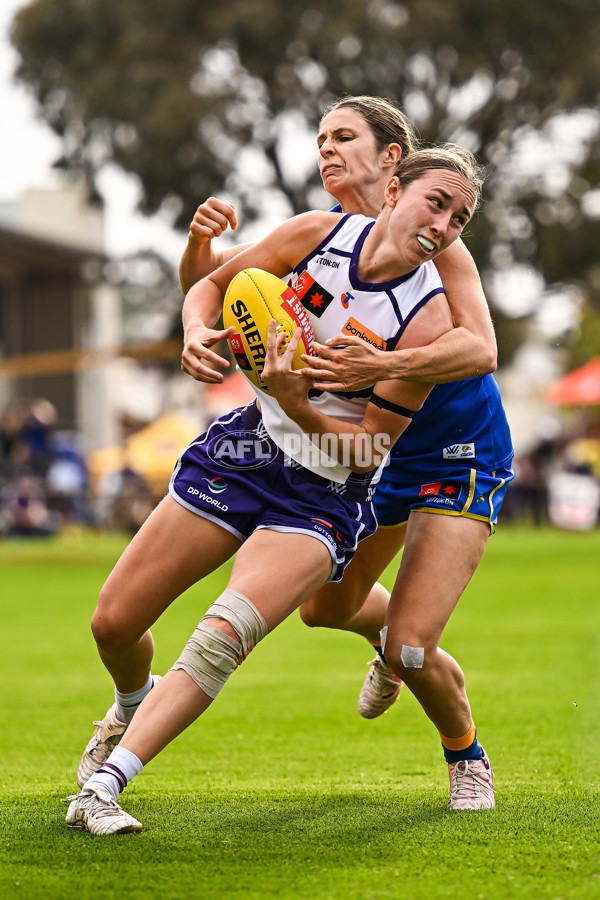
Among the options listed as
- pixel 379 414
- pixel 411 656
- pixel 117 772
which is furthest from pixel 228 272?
pixel 117 772

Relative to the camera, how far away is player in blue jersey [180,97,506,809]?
4.16 meters

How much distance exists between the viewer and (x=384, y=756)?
559 centimetres

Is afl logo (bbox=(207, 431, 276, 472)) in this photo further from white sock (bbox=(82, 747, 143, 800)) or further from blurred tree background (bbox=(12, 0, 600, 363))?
blurred tree background (bbox=(12, 0, 600, 363))

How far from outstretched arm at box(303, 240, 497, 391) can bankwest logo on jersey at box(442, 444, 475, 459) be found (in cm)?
52

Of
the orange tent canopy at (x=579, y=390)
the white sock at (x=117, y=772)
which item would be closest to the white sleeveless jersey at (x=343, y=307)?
the white sock at (x=117, y=772)

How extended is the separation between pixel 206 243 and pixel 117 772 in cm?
187

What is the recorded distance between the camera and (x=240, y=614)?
3.74 meters

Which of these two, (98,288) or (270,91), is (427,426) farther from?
(98,288)

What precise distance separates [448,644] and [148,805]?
5714 mm

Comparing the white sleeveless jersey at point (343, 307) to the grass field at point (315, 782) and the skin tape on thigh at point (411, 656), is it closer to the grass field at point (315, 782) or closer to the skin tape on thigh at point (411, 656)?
the skin tape on thigh at point (411, 656)

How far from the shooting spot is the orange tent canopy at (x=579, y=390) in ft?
85.0

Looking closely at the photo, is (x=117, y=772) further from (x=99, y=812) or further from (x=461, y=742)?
(x=461, y=742)

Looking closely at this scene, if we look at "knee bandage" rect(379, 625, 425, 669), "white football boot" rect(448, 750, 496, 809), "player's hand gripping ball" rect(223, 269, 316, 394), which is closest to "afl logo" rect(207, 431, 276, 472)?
"player's hand gripping ball" rect(223, 269, 316, 394)

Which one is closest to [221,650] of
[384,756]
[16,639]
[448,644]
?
[384,756]
